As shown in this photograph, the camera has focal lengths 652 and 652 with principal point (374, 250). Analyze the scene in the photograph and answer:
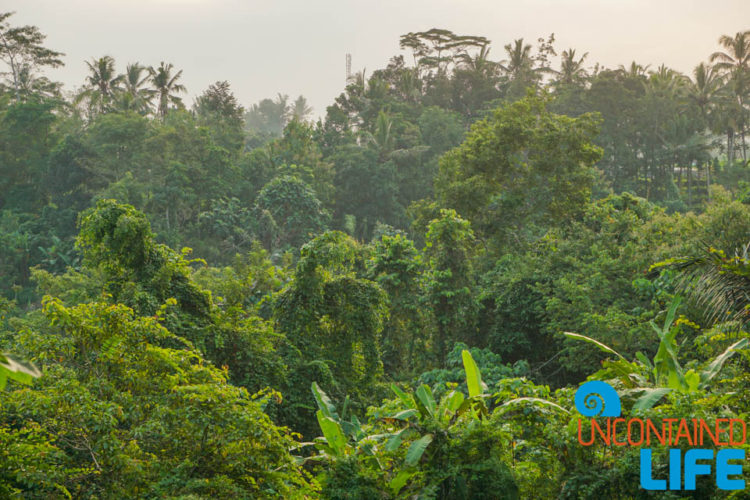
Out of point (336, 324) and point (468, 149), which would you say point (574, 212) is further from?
point (336, 324)

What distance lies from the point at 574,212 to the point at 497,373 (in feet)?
22.8

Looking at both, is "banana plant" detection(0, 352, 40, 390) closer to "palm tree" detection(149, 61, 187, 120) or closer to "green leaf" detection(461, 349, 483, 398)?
"green leaf" detection(461, 349, 483, 398)

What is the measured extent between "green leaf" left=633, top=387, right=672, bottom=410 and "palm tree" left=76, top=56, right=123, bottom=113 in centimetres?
3408

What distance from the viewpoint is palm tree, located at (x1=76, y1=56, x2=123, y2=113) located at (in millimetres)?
34094

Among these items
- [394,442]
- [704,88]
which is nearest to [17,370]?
[394,442]

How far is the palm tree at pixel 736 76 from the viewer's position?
113 ft

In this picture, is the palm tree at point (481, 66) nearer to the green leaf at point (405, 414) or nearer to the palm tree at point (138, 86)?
the palm tree at point (138, 86)

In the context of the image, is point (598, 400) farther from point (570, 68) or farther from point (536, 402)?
point (570, 68)

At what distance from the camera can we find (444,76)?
39.4 meters

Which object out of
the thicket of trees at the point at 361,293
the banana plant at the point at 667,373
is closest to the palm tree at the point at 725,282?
the thicket of trees at the point at 361,293

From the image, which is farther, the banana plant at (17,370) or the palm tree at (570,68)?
the palm tree at (570,68)

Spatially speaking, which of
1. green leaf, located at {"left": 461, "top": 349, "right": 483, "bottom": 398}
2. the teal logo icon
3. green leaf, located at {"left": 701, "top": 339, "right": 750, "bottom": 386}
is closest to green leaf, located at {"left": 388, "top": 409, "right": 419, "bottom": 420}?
green leaf, located at {"left": 461, "top": 349, "right": 483, "bottom": 398}

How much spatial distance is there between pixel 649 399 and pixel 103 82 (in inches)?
1416

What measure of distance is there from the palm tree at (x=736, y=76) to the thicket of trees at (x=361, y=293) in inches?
7.7
